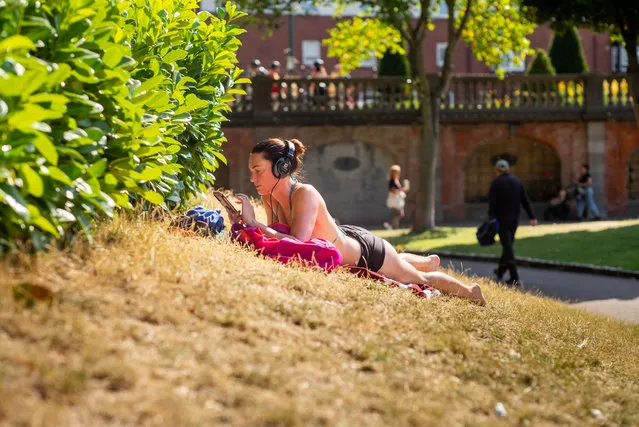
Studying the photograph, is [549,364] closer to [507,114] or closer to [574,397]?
[574,397]

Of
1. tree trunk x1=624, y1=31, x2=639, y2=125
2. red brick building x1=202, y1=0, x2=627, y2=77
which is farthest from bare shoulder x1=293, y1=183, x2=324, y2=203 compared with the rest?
red brick building x1=202, y1=0, x2=627, y2=77

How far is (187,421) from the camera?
13.6 feet

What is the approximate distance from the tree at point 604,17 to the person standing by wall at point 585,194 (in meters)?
11.1

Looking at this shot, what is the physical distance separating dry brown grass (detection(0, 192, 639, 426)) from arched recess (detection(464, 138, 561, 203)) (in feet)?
91.4

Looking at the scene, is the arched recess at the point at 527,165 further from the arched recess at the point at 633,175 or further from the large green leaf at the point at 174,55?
the large green leaf at the point at 174,55

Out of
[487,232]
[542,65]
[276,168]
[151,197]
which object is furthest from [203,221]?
[542,65]

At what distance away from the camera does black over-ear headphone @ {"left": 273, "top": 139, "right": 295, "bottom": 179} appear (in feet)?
26.8

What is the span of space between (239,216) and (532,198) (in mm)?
28281

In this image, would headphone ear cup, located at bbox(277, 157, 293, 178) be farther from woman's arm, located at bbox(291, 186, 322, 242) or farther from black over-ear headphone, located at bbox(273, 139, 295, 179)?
woman's arm, located at bbox(291, 186, 322, 242)

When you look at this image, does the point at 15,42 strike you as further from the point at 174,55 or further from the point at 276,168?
the point at 276,168

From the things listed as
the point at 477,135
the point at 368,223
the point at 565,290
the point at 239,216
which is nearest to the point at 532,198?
the point at 477,135

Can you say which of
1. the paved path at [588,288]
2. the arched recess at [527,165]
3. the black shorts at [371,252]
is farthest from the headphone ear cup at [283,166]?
the arched recess at [527,165]

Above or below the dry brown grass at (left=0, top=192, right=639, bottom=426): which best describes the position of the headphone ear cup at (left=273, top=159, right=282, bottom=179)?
above

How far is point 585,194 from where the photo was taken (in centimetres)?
3300
